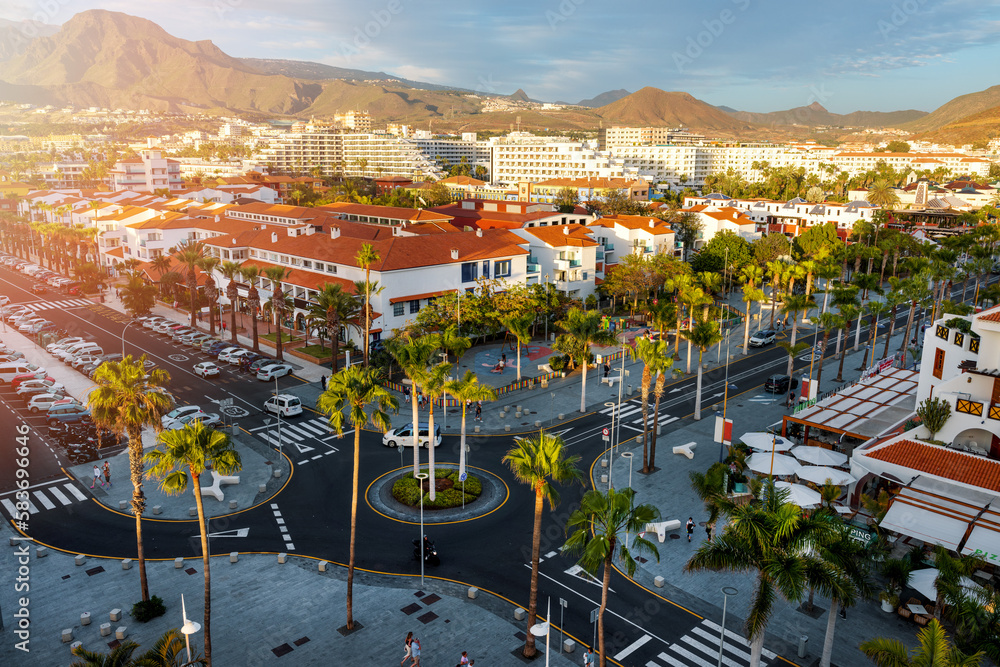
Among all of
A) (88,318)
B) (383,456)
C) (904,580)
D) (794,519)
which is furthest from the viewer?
(88,318)

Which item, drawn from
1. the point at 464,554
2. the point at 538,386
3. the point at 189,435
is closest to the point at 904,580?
the point at 464,554

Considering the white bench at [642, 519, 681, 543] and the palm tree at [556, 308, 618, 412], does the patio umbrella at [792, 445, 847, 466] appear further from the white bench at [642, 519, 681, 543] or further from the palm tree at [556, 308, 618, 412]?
the palm tree at [556, 308, 618, 412]

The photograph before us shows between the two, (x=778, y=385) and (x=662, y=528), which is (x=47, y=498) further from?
(x=778, y=385)

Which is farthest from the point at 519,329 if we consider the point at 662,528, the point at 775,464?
the point at 662,528

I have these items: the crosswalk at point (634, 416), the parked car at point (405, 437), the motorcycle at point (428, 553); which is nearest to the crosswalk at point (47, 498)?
the parked car at point (405, 437)

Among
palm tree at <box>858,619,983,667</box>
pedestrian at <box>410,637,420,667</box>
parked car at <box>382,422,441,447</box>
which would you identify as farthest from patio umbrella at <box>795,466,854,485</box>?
pedestrian at <box>410,637,420,667</box>

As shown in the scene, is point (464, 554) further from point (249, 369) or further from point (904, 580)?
point (249, 369)

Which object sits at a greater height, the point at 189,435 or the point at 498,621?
the point at 189,435
